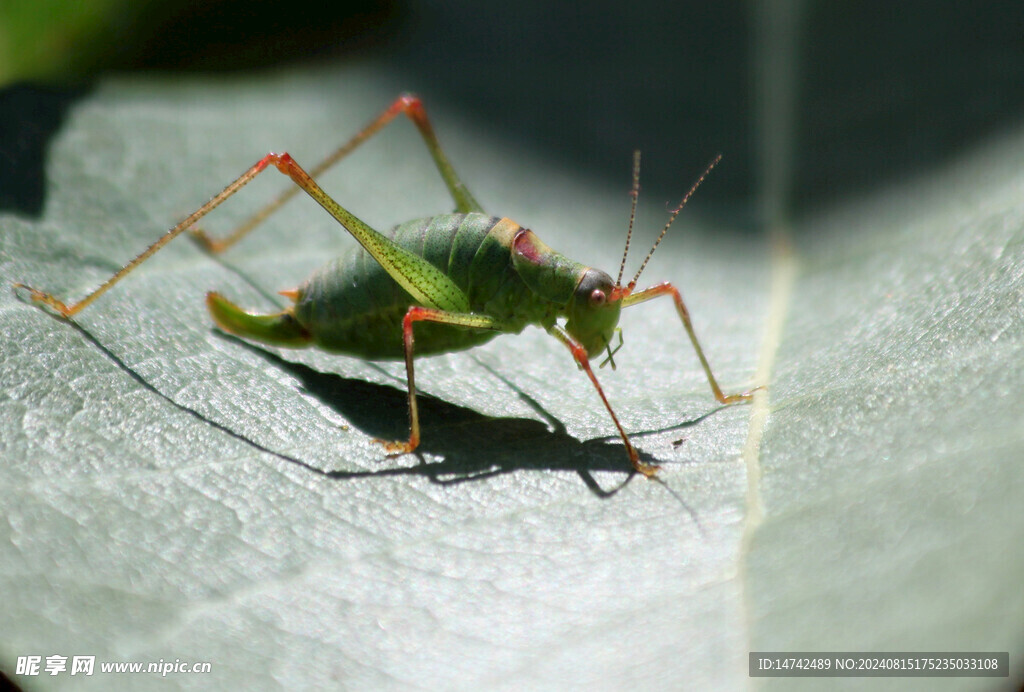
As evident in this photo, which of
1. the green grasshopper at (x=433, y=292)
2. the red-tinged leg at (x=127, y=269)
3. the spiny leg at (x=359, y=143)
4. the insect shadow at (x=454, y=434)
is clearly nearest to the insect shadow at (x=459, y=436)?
the insect shadow at (x=454, y=434)

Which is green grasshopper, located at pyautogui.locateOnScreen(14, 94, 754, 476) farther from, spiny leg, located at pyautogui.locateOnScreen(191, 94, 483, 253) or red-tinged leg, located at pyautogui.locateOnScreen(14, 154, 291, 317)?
spiny leg, located at pyautogui.locateOnScreen(191, 94, 483, 253)

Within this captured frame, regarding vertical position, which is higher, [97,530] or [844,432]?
[844,432]

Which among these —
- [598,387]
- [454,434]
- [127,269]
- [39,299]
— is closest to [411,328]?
[454,434]

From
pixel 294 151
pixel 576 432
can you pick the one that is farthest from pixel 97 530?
pixel 294 151

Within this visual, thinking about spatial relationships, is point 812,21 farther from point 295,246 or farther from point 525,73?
point 295,246

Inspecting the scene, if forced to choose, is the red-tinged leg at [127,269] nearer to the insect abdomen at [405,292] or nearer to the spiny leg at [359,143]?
the insect abdomen at [405,292]

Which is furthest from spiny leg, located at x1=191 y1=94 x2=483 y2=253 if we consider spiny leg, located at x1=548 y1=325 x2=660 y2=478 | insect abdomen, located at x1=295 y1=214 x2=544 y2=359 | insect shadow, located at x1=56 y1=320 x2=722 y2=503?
spiny leg, located at x1=548 y1=325 x2=660 y2=478
